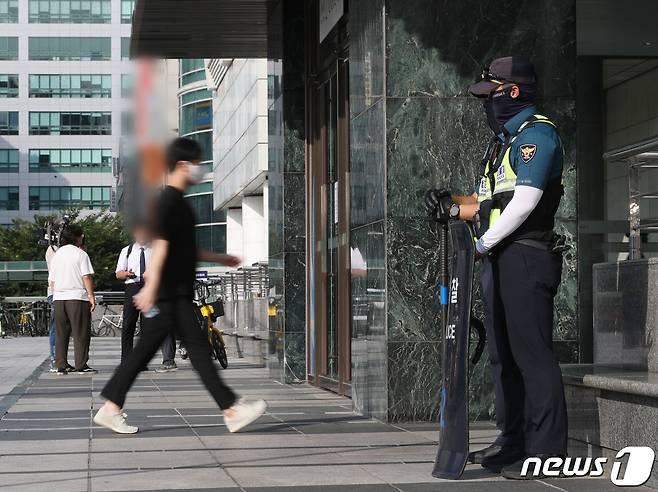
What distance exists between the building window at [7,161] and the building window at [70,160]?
1.40m

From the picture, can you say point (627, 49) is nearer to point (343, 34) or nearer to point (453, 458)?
point (343, 34)

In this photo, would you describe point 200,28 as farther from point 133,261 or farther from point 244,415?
point 244,415

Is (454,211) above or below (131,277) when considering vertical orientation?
above

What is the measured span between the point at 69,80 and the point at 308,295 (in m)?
101

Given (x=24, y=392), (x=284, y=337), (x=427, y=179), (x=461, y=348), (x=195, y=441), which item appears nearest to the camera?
(x=461, y=348)

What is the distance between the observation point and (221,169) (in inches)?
1946

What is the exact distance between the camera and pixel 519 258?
21.1ft

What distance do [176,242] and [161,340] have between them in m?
0.64

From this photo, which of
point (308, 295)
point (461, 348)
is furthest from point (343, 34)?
point (461, 348)

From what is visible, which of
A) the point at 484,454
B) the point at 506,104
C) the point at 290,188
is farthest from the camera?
the point at 290,188

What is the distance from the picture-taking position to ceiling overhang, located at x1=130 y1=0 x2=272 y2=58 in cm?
1373

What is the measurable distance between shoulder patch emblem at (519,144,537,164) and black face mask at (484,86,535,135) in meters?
0.33

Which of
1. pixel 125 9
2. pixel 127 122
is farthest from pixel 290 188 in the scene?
pixel 125 9

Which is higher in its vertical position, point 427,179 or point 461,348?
point 427,179
